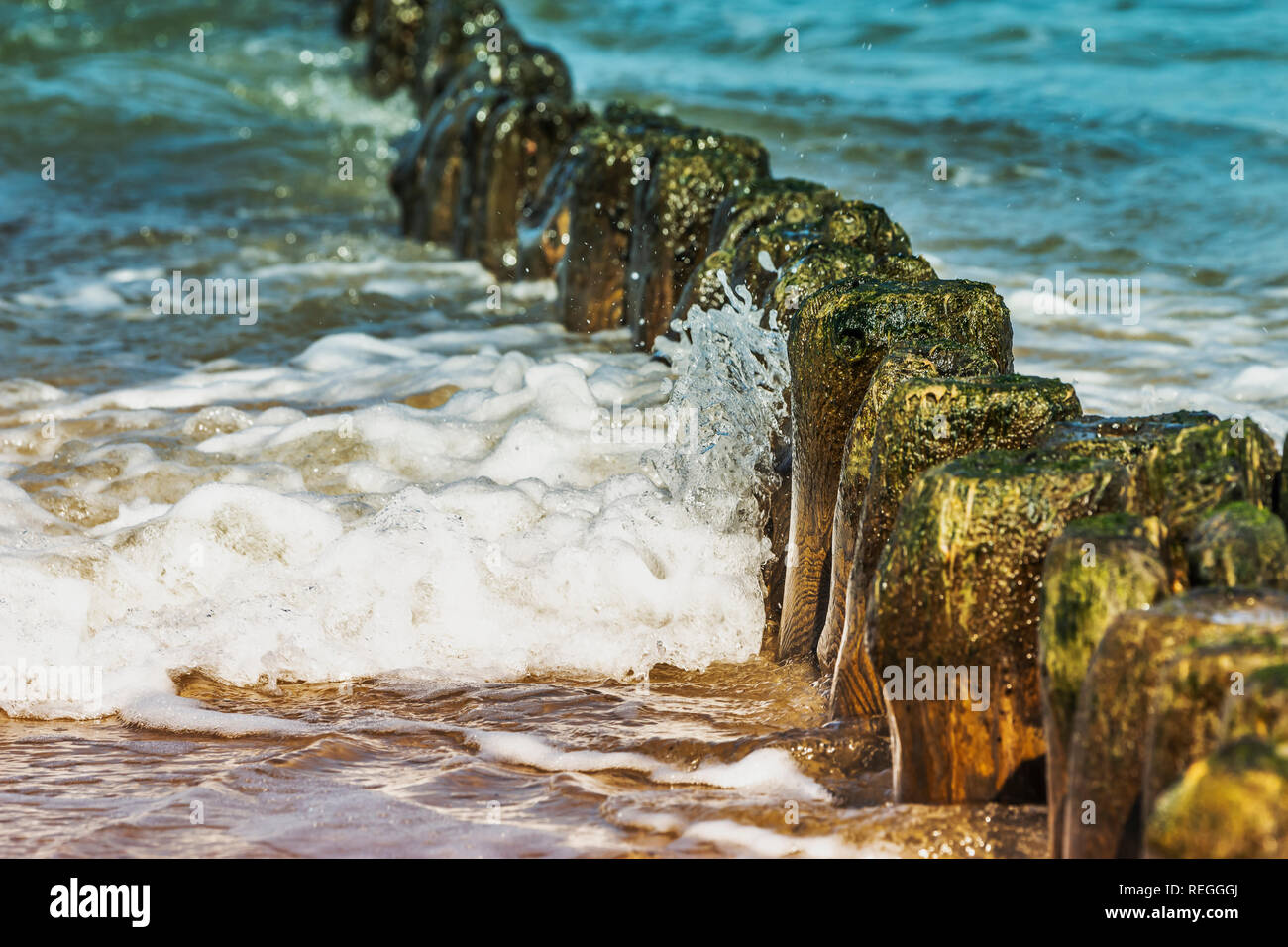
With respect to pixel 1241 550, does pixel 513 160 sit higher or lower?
higher

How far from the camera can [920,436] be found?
292 centimetres

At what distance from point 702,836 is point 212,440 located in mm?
3438

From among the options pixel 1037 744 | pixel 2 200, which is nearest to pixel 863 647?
pixel 1037 744

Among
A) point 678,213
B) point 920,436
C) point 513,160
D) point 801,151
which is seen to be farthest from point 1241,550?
point 801,151

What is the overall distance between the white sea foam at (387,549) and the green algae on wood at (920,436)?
87cm

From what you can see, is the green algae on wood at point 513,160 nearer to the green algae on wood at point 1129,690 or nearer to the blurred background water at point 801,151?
the blurred background water at point 801,151

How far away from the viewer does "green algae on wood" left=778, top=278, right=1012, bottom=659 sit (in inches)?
137

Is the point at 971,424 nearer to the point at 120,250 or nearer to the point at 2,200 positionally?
the point at 120,250

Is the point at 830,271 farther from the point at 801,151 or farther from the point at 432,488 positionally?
the point at 801,151

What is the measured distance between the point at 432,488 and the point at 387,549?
70cm

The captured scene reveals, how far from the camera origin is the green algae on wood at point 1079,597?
2242mm

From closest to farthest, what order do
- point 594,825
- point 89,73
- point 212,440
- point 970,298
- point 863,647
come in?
1. point 594,825
2. point 863,647
3. point 970,298
4. point 212,440
5. point 89,73

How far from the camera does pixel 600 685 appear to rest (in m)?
3.74

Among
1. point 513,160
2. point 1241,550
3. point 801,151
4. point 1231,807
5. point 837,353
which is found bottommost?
point 1231,807
